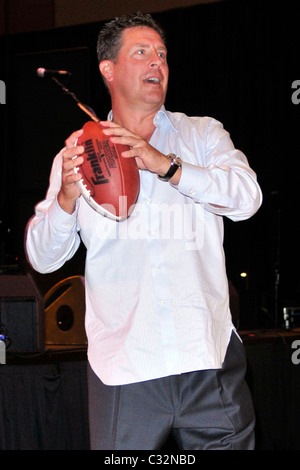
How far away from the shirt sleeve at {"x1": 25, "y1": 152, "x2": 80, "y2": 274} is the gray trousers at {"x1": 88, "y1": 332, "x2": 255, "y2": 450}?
0.42 m

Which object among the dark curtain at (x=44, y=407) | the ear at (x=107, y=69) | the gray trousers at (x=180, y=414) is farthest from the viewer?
the dark curtain at (x=44, y=407)

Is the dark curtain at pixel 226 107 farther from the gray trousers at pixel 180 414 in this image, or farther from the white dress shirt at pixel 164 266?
the gray trousers at pixel 180 414

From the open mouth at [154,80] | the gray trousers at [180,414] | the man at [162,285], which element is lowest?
the gray trousers at [180,414]

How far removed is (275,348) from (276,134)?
2655 millimetres

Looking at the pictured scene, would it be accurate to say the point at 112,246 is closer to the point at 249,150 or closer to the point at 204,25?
the point at 249,150

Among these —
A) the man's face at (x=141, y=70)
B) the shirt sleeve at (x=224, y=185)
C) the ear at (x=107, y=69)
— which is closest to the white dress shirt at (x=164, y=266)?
the shirt sleeve at (x=224, y=185)

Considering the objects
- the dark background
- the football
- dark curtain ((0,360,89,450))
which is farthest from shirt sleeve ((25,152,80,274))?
the dark background

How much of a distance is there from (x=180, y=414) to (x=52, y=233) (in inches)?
23.0

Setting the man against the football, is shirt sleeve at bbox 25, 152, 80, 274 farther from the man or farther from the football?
the football

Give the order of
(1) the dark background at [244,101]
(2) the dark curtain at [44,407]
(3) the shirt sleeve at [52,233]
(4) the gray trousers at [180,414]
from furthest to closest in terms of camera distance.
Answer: (1) the dark background at [244,101]
(2) the dark curtain at [44,407]
(3) the shirt sleeve at [52,233]
(4) the gray trousers at [180,414]

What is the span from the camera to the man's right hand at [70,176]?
1.58 meters

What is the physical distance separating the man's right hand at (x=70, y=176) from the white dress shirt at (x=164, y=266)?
3cm

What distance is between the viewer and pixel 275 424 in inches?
134

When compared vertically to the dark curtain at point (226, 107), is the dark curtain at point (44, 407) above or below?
below
